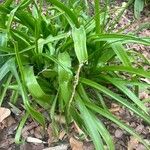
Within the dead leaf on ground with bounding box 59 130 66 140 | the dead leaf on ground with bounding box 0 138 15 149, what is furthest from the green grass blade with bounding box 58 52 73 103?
the dead leaf on ground with bounding box 0 138 15 149

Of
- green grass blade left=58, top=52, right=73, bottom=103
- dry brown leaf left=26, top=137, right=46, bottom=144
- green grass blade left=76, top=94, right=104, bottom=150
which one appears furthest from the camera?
dry brown leaf left=26, top=137, right=46, bottom=144

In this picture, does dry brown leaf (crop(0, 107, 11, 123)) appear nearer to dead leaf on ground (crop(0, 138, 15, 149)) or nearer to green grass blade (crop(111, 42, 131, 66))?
dead leaf on ground (crop(0, 138, 15, 149))

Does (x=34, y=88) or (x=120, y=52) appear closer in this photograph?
(x=34, y=88)

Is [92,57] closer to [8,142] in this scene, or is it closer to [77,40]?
[77,40]

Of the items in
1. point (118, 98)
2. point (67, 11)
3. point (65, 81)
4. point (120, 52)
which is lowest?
point (118, 98)

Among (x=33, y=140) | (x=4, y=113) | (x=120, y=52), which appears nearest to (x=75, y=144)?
(x=33, y=140)

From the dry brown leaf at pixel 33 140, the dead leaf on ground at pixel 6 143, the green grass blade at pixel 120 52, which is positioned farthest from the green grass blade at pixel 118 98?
the dead leaf on ground at pixel 6 143

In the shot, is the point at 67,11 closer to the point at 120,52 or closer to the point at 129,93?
the point at 120,52

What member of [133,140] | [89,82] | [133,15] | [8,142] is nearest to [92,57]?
[89,82]

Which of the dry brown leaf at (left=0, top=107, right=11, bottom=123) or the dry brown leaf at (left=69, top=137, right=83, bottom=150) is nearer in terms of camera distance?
the dry brown leaf at (left=69, top=137, right=83, bottom=150)
